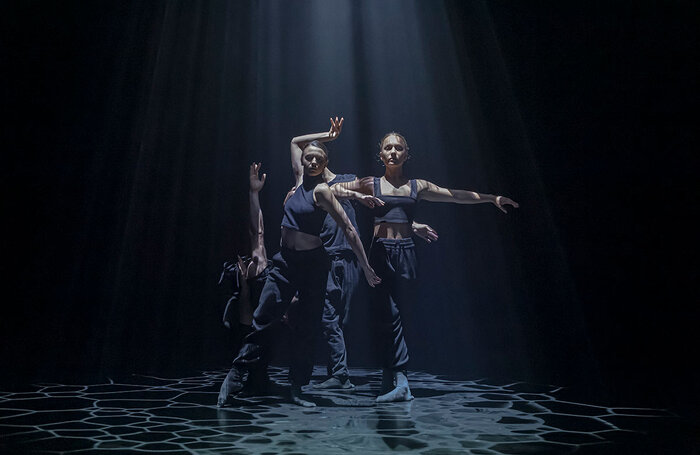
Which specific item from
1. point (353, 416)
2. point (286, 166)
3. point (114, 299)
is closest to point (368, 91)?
point (286, 166)

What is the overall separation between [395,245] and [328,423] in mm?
1374

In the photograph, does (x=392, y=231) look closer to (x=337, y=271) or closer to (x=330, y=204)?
(x=330, y=204)

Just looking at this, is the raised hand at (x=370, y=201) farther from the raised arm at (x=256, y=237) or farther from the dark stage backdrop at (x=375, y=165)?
the dark stage backdrop at (x=375, y=165)

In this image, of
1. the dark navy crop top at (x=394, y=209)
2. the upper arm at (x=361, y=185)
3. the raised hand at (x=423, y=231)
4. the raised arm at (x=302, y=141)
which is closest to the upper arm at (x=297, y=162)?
the raised arm at (x=302, y=141)

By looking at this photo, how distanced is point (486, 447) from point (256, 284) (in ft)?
6.87

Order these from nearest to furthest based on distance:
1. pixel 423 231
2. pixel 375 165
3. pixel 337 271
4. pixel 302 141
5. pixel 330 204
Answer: pixel 330 204, pixel 302 141, pixel 423 231, pixel 337 271, pixel 375 165

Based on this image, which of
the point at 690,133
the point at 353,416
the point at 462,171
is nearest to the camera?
the point at 353,416

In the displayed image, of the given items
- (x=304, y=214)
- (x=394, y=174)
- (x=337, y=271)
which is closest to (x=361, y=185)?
(x=394, y=174)

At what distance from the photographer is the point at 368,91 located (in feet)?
20.8

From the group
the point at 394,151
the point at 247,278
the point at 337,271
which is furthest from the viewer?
the point at 337,271

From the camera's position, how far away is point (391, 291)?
4.48 metres

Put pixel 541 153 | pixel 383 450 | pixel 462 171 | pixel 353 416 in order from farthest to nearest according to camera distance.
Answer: pixel 462 171
pixel 541 153
pixel 353 416
pixel 383 450

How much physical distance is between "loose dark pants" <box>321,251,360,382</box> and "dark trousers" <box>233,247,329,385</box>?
755 millimetres

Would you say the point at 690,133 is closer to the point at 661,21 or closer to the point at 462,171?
the point at 661,21
